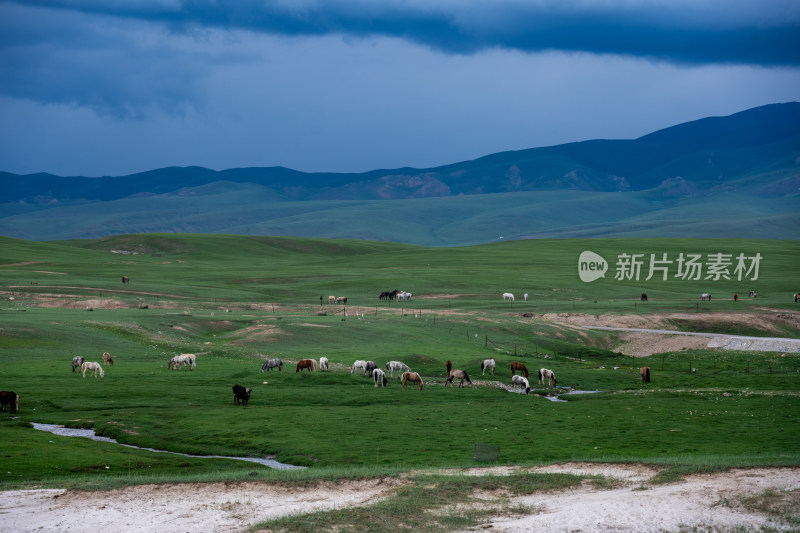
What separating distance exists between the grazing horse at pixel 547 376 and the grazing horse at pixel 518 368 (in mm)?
1142

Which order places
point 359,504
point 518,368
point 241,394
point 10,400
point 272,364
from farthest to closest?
point 518,368
point 272,364
point 241,394
point 10,400
point 359,504

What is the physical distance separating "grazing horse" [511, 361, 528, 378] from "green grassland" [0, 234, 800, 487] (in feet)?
3.62

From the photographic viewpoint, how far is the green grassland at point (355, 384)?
32.3 m

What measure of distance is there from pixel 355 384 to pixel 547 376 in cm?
1338

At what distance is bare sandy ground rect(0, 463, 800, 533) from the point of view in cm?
2027

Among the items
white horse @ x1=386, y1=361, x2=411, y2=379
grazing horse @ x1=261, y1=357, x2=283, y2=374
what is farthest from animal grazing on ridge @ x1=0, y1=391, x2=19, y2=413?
white horse @ x1=386, y1=361, x2=411, y2=379

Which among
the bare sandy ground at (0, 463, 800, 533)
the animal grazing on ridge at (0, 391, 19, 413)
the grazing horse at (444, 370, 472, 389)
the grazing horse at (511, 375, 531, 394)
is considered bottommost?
the grazing horse at (511, 375, 531, 394)

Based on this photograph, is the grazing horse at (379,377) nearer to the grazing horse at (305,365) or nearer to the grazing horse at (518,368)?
the grazing horse at (305,365)

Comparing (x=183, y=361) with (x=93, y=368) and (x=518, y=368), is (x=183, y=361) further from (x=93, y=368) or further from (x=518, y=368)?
(x=518, y=368)

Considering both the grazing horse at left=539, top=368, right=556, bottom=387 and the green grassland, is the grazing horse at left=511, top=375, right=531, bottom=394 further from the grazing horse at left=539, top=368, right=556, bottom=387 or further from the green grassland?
the grazing horse at left=539, top=368, right=556, bottom=387

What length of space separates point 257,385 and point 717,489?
32128mm

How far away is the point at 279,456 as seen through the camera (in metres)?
32.7

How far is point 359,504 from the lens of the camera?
22.8 metres

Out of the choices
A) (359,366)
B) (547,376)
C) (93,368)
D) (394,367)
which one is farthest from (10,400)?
(547,376)
